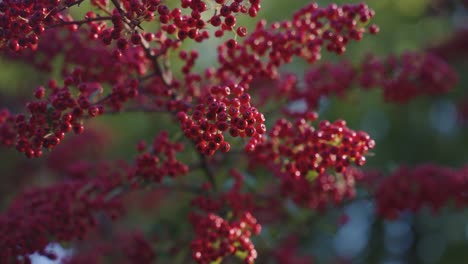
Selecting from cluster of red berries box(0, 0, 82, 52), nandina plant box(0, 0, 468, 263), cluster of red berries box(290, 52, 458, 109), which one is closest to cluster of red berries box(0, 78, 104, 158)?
nandina plant box(0, 0, 468, 263)

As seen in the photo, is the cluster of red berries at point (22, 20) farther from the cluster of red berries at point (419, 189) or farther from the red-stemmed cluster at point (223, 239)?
the cluster of red berries at point (419, 189)

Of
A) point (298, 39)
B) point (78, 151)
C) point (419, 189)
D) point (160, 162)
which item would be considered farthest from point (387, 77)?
point (78, 151)

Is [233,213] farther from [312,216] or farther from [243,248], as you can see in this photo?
[312,216]

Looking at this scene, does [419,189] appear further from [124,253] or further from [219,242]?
[124,253]

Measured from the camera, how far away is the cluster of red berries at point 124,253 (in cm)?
372

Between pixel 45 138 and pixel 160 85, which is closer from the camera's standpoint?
pixel 45 138

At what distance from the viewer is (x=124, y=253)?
4000mm

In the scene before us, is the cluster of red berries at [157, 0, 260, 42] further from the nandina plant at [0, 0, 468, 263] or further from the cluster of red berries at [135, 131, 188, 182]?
the cluster of red berries at [135, 131, 188, 182]

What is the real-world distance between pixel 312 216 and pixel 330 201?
0.22 m

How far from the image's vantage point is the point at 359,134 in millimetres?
3041

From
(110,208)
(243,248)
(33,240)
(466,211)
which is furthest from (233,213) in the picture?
(466,211)

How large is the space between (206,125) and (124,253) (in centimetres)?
174

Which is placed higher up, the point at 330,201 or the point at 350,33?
the point at 350,33

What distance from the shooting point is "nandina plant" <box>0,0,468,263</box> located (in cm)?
268
